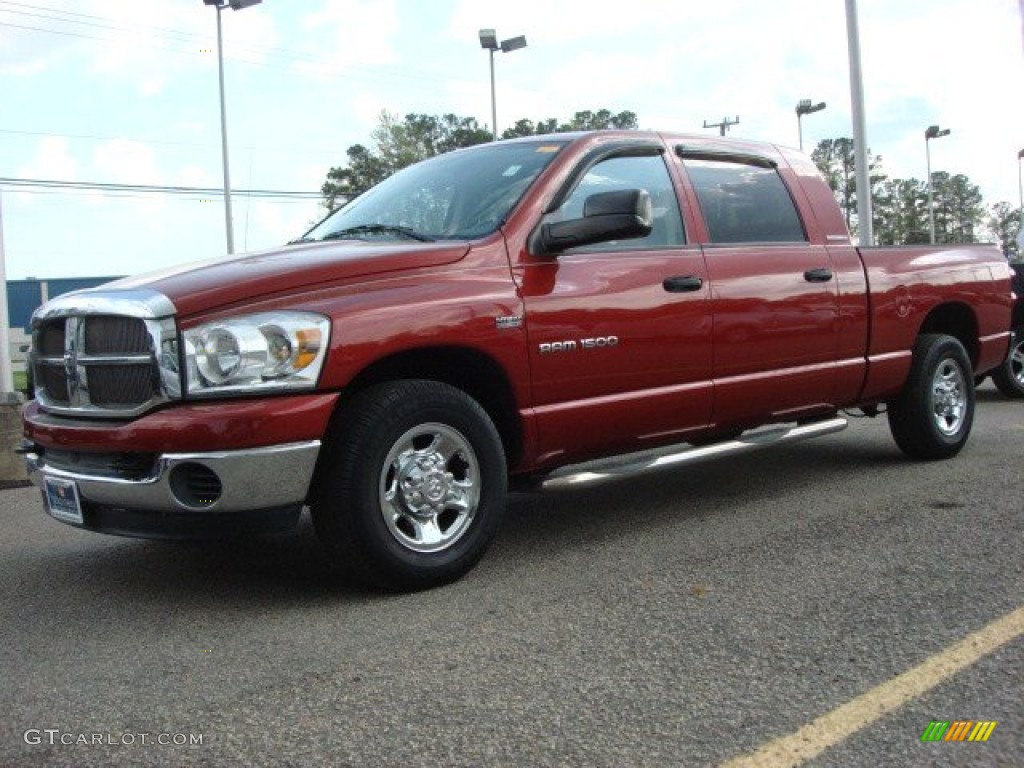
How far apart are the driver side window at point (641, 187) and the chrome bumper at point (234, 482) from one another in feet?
5.66

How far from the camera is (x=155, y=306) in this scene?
3.67 meters

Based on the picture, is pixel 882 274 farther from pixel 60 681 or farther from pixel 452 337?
pixel 60 681

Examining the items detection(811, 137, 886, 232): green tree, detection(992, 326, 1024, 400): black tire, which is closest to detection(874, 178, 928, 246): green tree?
detection(811, 137, 886, 232): green tree

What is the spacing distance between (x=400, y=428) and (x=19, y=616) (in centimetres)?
167

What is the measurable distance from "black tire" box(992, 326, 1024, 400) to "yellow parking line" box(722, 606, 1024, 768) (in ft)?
24.3

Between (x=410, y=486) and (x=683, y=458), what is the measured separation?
1499 millimetres

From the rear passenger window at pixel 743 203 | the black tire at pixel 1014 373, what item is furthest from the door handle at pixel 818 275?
the black tire at pixel 1014 373

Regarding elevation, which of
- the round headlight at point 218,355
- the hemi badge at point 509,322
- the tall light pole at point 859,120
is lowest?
the round headlight at point 218,355

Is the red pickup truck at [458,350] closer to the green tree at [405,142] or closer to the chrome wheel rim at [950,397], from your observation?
the chrome wheel rim at [950,397]

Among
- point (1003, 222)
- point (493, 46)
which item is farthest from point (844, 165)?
point (493, 46)

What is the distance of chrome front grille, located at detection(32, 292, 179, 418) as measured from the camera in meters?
3.64

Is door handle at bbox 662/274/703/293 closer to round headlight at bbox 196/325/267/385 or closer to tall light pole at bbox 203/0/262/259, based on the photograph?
round headlight at bbox 196/325/267/385

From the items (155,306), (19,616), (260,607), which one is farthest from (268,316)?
(19,616)

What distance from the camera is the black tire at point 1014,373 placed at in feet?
33.3
